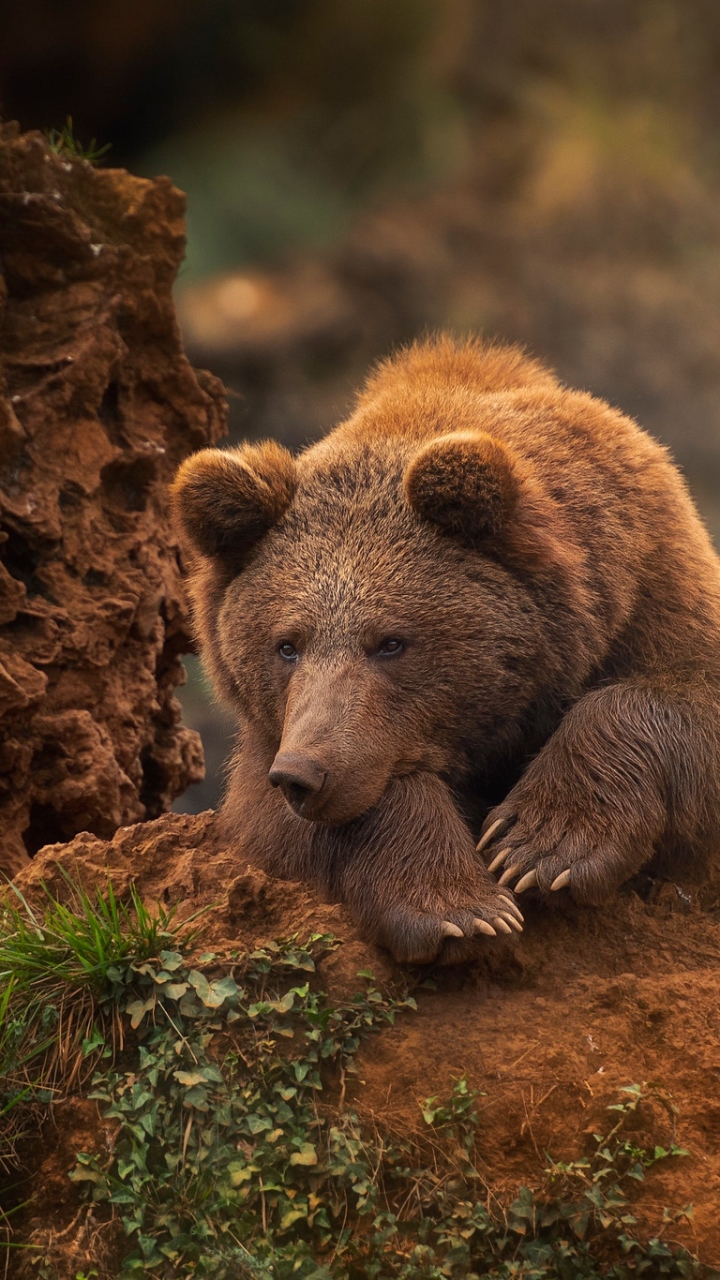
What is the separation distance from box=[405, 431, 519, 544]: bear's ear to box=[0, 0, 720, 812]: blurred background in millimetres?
8220

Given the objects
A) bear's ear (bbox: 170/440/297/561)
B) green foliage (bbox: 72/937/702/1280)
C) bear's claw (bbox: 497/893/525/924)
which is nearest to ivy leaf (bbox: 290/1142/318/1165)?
green foliage (bbox: 72/937/702/1280)

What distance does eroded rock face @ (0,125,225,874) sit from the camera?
514 centimetres

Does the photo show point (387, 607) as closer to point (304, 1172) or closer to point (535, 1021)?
point (535, 1021)

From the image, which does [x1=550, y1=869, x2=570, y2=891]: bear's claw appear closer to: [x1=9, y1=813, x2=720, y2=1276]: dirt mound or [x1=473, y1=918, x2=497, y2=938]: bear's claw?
[x1=9, y1=813, x2=720, y2=1276]: dirt mound

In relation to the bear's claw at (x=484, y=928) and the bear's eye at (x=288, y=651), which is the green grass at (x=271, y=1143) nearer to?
the bear's claw at (x=484, y=928)

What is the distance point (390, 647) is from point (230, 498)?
2.48ft

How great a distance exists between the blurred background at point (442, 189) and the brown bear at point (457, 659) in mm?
7819

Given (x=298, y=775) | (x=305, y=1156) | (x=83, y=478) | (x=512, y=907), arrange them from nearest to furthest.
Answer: (x=305, y=1156)
(x=298, y=775)
(x=512, y=907)
(x=83, y=478)

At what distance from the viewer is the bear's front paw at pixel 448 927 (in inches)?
135

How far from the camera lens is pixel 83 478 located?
5410mm

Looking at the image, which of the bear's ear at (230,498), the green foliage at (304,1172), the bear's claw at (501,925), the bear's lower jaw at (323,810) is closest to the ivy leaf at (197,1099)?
the green foliage at (304,1172)

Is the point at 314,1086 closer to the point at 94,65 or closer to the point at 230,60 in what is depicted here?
the point at 94,65

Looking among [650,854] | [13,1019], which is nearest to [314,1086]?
[13,1019]

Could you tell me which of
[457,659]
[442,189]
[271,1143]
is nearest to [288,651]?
[457,659]
